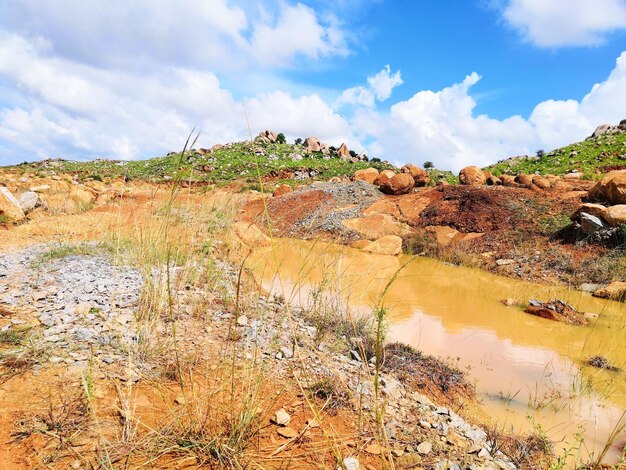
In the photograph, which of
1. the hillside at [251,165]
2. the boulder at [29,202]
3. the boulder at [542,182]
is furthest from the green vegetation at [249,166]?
the boulder at [29,202]

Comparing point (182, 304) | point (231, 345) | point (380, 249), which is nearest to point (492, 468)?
point (231, 345)

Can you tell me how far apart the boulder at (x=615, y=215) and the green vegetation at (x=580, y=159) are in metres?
12.7

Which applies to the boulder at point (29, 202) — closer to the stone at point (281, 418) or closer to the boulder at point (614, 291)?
the stone at point (281, 418)

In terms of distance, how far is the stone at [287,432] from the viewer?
220 centimetres

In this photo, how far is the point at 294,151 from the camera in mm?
42469

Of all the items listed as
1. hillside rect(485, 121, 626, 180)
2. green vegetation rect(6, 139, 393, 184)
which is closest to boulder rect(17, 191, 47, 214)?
green vegetation rect(6, 139, 393, 184)

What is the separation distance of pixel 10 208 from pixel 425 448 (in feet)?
37.2

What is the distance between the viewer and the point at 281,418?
232cm

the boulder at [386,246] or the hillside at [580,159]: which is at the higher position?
the hillside at [580,159]

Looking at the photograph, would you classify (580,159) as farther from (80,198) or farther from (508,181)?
(80,198)

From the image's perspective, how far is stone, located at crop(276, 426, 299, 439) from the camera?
2.20 m

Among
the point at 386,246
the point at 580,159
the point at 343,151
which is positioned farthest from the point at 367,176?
the point at 343,151

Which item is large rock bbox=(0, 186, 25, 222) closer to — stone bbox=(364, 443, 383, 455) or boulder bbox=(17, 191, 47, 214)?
boulder bbox=(17, 191, 47, 214)

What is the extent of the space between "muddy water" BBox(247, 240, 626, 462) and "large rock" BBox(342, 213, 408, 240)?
4.93 meters
